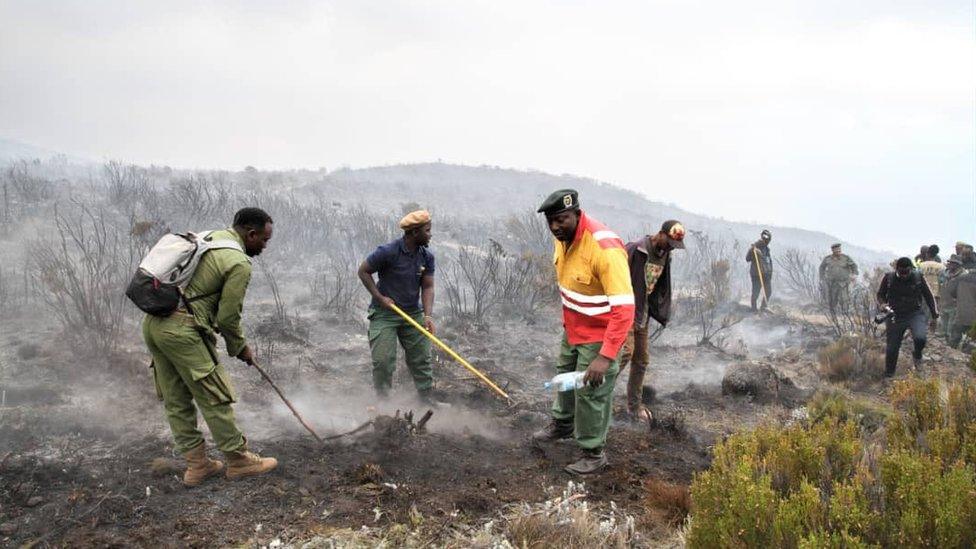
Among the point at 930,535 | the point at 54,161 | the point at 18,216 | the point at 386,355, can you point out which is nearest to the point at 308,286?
the point at 18,216

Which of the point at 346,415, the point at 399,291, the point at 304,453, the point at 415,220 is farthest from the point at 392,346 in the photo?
the point at 304,453

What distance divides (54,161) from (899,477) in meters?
32.9

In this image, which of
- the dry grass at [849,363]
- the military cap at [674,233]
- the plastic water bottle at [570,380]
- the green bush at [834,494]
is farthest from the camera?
the dry grass at [849,363]

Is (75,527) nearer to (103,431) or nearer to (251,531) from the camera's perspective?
(251,531)

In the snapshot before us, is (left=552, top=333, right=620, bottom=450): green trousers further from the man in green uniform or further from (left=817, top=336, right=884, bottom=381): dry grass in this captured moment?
(left=817, top=336, right=884, bottom=381): dry grass

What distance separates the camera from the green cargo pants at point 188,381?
3400 mm

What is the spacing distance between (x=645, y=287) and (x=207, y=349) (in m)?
3.23

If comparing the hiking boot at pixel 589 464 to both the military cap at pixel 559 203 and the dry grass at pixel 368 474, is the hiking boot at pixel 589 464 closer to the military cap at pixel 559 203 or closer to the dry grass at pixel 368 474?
the dry grass at pixel 368 474

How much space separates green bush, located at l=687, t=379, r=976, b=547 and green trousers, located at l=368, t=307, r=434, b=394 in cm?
281

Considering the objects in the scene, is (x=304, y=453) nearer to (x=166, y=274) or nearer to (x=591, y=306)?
(x=166, y=274)

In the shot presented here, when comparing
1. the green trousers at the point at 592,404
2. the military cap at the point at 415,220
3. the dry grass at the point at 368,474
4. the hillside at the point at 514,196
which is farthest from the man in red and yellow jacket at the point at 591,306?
the hillside at the point at 514,196

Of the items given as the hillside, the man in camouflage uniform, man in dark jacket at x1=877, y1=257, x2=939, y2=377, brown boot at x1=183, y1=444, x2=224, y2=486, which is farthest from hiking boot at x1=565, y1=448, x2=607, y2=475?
the hillside

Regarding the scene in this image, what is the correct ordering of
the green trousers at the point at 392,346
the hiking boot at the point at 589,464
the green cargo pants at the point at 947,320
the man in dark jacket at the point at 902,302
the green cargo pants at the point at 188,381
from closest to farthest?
the green cargo pants at the point at 188,381 → the hiking boot at the point at 589,464 → the green trousers at the point at 392,346 → the man in dark jacket at the point at 902,302 → the green cargo pants at the point at 947,320

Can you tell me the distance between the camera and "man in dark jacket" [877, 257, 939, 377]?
7309 mm
